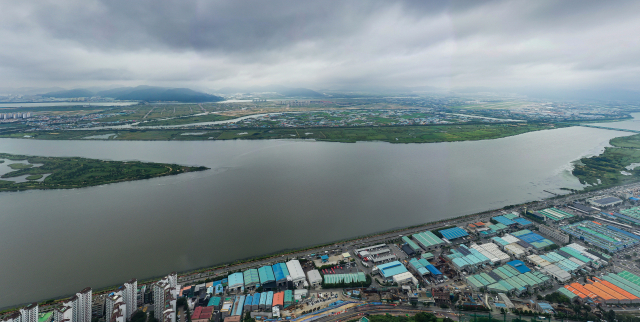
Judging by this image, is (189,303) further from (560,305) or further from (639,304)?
(639,304)

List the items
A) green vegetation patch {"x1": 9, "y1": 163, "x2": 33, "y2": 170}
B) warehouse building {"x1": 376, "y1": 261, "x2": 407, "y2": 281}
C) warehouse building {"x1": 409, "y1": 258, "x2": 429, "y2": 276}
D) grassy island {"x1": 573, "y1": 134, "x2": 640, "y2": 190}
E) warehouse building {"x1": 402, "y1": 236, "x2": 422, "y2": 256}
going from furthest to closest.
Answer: green vegetation patch {"x1": 9, "y1": 163, "x2": 33, "y2": 170} < grassy island {"x1": 573, "y1": 134, "x2": 640, "y2": 190} < warehouse building {"x1": 402, "y1": 236, "x2": 422, "y2": 256} < warehouse building {"x1": 409, "y1": 258, "x2": 429, "y2": 276} < warehouse building {"x1": 376, "y1": 261, "x2": 407, "y2": 281}

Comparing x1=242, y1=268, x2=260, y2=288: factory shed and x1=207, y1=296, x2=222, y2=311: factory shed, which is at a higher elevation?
x1=242, y1=268, x2=260, y2=288: factory shed

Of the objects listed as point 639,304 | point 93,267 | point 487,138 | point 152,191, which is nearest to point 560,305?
point 639,304

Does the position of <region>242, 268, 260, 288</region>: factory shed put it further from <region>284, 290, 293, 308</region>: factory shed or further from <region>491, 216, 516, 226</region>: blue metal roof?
<region>491, 216, 516, 226</region>: blue metal roof

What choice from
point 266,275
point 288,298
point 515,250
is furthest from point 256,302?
point 515,250

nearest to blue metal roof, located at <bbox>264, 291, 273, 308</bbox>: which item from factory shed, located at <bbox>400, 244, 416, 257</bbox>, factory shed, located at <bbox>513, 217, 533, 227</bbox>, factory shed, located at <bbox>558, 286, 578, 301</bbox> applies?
factory shed, located at <bbox>400, 244, 416, 257</bbox>

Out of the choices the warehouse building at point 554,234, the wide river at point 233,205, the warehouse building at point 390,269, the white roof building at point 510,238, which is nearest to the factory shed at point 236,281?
the wide river at point 233,205

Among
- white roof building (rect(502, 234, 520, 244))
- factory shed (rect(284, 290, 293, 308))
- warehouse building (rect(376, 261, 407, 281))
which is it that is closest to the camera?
factory shed (rect(284, 290, 293, 308))

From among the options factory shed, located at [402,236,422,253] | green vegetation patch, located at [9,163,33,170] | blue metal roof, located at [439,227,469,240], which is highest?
green vegetation patch, located at [9,163,33,170]
